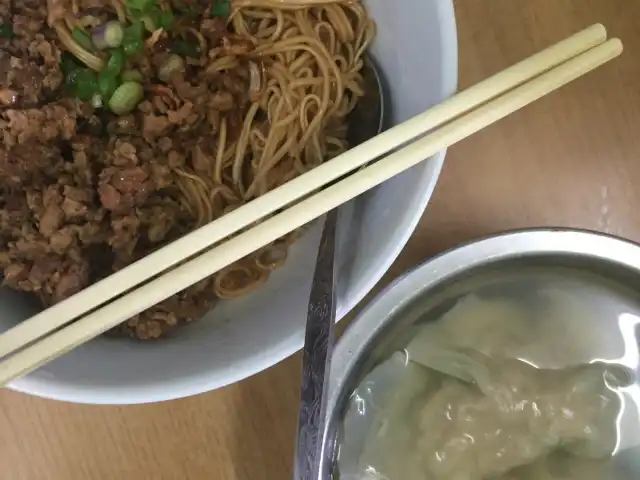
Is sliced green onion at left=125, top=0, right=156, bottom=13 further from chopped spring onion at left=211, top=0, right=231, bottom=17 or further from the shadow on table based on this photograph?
the shadow on table

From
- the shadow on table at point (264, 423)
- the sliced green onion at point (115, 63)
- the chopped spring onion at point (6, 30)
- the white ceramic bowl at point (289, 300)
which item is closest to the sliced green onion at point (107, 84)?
the sliced green onion at point (115, 63)

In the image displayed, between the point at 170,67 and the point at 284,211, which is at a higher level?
the point at 170,67

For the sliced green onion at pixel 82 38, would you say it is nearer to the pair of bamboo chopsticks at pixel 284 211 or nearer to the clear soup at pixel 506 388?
the pair of bamboo chopsticks at pixel 284 211

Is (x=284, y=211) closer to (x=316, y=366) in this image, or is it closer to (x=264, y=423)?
(x=316, y=366)

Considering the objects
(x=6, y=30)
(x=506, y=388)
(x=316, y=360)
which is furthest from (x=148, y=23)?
(x=506, y=388)

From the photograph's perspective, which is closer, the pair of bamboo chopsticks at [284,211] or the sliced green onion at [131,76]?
the pair of bamboo chopsticks at [284,211]

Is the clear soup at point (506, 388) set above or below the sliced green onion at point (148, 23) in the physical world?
below
